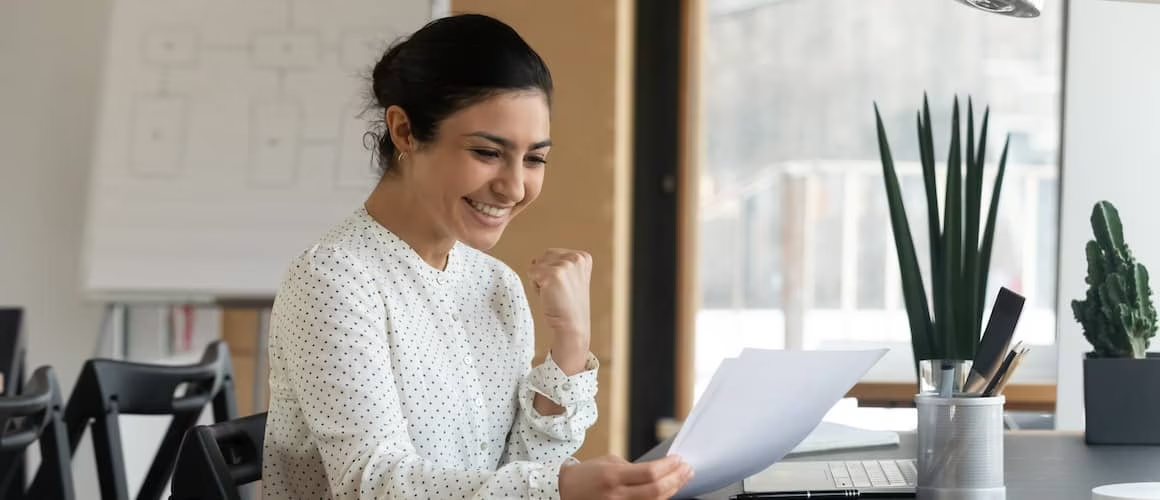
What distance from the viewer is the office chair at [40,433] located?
1.76m

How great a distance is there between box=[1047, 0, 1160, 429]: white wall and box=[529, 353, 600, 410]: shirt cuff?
1.52 meters

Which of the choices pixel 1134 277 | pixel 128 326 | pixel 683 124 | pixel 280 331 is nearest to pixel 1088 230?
pixel 1134 277

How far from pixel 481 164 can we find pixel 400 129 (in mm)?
108

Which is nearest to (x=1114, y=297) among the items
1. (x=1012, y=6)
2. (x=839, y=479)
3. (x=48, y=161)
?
(x=1012, y=6)

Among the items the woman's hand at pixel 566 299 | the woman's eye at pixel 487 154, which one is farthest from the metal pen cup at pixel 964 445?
the woman's eye at pixel 487 154

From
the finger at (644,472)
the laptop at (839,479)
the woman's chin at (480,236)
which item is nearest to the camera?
the finger at (644,472)

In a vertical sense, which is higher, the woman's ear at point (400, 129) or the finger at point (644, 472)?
the woman's ear at point (400, 129)

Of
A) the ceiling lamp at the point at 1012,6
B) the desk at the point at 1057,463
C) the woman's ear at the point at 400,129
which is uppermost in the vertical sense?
the ceiling lamp at the point at 1012,6

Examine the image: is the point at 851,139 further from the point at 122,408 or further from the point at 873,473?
the point at 873,473

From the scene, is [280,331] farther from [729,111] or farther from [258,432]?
[729,111]

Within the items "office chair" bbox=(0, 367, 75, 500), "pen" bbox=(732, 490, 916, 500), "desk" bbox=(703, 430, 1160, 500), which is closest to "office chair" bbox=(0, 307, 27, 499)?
"office chair" bbox=(0, 367, 75, 500)

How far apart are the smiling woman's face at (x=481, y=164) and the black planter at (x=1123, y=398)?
0.87m

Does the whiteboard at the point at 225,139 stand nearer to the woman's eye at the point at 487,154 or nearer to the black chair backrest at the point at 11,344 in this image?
the black chair backrest at the point at 11,344

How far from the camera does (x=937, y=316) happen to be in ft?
4.59
